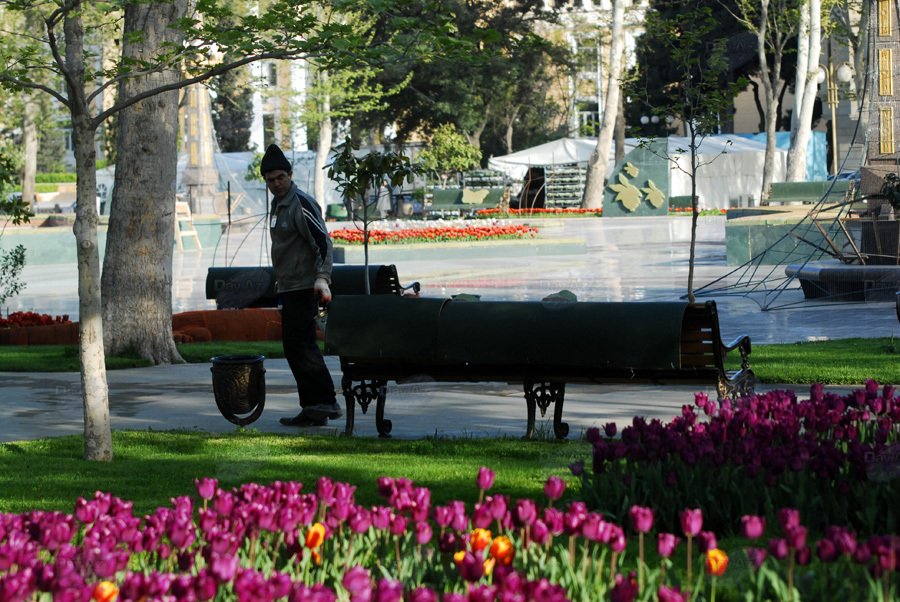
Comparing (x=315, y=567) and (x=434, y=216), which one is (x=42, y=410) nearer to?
(x=315, y=567)

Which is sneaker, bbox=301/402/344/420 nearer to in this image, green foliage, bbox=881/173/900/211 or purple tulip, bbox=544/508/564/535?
purple tulip, bbox=544/508/564/535

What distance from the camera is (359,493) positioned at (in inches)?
206

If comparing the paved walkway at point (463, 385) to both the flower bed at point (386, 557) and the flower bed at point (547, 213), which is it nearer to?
the flower bed at point (386, 557)

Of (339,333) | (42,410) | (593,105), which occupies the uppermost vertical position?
(593,105)

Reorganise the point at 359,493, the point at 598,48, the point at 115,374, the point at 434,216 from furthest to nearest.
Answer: the point at 598,48
the point at 434,216
the point at 115,374
the point at 359,493

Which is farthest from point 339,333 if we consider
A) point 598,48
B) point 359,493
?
point 598,48

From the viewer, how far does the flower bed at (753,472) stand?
14.0 ft

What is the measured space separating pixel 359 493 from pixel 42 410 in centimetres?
400

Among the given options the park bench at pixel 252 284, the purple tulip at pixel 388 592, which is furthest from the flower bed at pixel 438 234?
the purple tulip at pixel 388 592

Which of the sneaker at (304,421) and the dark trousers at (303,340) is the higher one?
the dark trousers at (303,340)

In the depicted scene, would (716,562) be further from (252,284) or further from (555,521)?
(252,284)

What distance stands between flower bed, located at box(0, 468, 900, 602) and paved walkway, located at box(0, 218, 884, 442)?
11.4ft

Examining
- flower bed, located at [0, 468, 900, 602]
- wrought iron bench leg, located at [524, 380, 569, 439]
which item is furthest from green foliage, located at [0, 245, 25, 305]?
flower bed, located at [0, 468, 900, 602]

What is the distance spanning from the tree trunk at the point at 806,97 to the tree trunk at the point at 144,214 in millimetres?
25584
